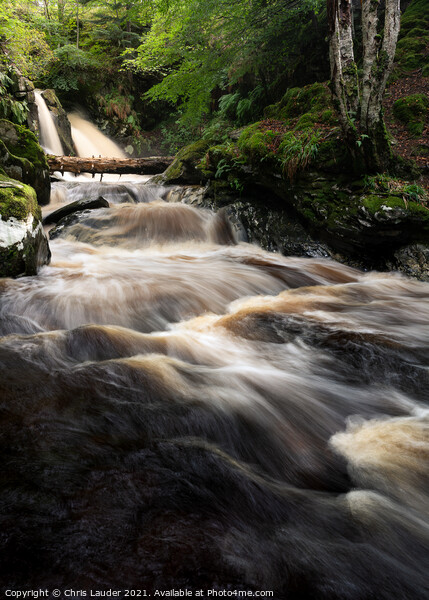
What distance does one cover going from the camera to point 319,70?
9484mm

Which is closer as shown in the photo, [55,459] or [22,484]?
[22,484]

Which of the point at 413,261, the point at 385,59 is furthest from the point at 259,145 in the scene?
the point at 413,261

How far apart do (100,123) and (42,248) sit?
56.8 ft

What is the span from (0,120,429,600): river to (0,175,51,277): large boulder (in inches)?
9.3

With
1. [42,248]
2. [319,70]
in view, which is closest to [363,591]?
[42,248]

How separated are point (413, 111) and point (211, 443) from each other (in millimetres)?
8657

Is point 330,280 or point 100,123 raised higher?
point 100,123

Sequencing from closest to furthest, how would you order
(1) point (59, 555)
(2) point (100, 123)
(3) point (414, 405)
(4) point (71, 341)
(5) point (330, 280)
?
(1) point (59, 555) < (3) point (414, 405) < (4) point (71, 341) < (5) point (330, 280) < (2) point (100, 123)

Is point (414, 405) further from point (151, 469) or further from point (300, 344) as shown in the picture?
point (151, 469)

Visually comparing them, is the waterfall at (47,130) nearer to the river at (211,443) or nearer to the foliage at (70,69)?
the foliage at (70,69)

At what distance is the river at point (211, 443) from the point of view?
1042mm

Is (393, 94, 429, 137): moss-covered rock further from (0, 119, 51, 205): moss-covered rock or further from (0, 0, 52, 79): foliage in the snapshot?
(0, 0, 52, 79): foliage

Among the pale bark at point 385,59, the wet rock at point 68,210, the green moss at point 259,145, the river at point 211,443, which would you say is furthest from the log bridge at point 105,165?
the pale bark at point 385,59

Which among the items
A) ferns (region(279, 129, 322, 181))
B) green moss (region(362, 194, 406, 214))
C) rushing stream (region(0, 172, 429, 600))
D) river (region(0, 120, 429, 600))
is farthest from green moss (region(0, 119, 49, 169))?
green moss (region(362, 194, 406, 214))
